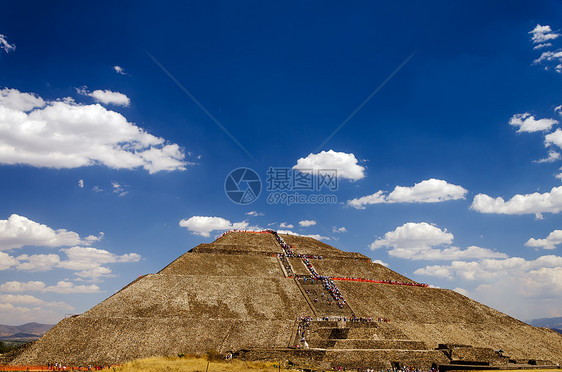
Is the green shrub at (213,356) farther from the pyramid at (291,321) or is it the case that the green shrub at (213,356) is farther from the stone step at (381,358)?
the stone step at (381,358)

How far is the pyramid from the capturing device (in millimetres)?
32281

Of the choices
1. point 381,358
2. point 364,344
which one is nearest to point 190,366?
point 364,344

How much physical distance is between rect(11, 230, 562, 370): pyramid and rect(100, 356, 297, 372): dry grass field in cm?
203

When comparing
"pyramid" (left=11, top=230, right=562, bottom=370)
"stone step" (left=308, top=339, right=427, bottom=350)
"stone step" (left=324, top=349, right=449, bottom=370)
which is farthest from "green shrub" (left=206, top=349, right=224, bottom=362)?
"stone step" (left=324, top=349, right=449, bottom=370)

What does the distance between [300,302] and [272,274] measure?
9.27 metres

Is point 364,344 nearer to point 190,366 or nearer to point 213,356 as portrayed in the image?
point 213,356

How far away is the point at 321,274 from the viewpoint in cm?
5466

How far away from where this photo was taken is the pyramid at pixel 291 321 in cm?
3228

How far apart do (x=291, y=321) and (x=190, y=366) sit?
13.5m

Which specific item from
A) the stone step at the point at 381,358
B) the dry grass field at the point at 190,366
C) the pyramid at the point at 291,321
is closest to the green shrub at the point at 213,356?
the dry grass field at the point at 190,366

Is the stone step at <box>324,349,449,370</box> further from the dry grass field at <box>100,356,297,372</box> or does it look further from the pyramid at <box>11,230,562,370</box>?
the dry grass field at <box>100,356,297,372</box>

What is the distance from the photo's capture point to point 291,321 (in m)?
39.0

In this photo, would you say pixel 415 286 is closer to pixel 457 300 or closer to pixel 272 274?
pixel 457 300

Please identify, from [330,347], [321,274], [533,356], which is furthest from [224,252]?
[533,356]
